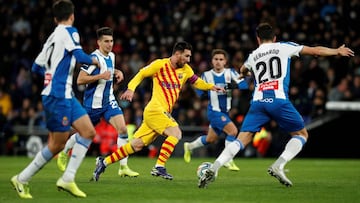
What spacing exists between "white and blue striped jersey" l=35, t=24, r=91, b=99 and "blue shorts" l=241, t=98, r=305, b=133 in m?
2.89

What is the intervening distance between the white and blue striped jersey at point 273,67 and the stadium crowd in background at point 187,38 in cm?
1019

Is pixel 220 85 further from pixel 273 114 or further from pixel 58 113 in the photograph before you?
pixel 58 113

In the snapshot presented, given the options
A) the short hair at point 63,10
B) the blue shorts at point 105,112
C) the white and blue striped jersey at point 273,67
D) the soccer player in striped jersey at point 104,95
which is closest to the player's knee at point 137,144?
the soccer player in striped jersey at point 104,95

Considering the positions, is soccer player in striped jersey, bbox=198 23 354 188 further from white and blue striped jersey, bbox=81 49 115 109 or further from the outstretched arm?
white and blue striped jersey, bbox=81 49 115 109

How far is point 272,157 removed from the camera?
21.8m

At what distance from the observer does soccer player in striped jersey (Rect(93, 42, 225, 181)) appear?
12375 mm

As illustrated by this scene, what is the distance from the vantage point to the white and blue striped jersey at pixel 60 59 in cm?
955

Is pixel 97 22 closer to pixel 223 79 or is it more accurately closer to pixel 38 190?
pixel 223 79

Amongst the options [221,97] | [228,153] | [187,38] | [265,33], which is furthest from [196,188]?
[187,38]

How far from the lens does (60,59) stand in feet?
31.5

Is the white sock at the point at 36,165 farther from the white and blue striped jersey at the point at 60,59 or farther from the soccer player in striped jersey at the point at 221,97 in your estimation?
the soccer player in striped jersey at the point at 221,97

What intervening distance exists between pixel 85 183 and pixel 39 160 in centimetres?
212

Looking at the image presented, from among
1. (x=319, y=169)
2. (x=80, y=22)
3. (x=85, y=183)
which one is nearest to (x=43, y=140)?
(x=80, y=22)

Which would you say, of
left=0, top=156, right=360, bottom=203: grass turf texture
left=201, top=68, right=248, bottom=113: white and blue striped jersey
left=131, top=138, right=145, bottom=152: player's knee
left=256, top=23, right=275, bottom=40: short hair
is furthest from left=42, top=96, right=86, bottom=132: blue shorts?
left=201, top=68, right=248, bottom=113: white and blue striped jersey
